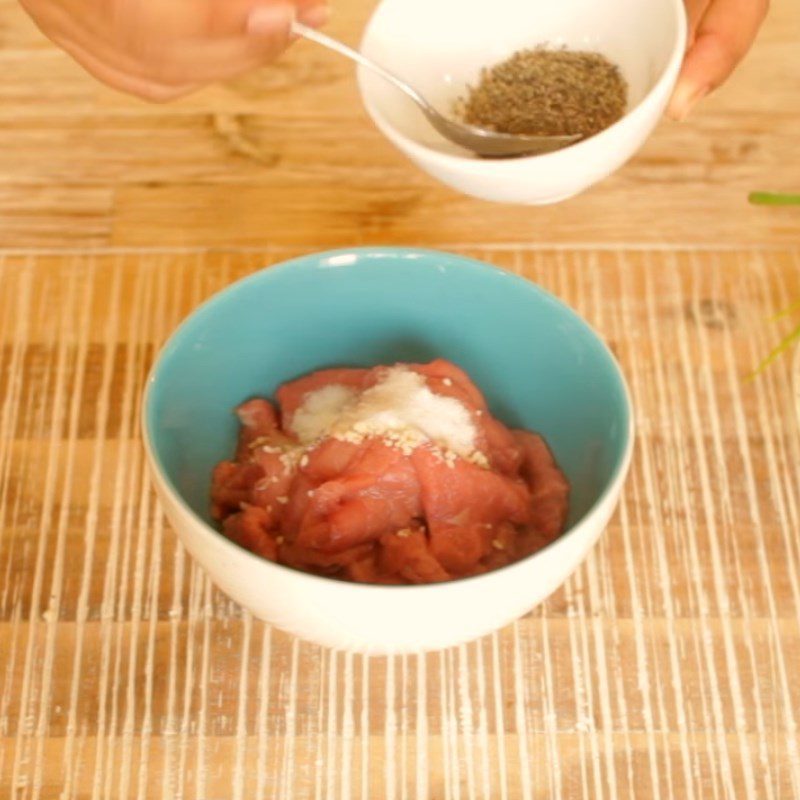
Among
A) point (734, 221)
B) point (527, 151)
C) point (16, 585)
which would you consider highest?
point (527, 151)

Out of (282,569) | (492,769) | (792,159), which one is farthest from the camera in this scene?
(792,159)

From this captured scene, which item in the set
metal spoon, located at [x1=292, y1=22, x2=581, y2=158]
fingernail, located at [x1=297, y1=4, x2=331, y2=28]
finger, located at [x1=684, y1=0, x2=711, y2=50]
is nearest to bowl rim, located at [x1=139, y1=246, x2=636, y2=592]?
metal spoon, located at [x1=292, y1=22, x2=581, y2=158]

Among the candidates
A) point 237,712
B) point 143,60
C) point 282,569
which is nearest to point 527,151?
point 143,60

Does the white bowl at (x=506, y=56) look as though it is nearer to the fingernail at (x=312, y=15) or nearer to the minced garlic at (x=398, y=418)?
the fingernail at (x=312, y=15)

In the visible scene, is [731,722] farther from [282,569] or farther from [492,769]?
[282,569]

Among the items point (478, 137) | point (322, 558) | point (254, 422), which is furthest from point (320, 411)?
point (478, 137)

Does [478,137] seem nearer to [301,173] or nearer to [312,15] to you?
[312,15]

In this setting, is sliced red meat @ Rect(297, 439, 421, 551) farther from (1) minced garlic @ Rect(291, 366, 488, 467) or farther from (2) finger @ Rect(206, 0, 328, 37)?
(2) finger @ Rect(206, 0, 328, 37)

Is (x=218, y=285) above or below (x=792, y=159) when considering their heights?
below
